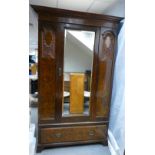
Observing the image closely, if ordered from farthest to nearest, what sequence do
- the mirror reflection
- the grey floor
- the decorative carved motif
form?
1. the grey floor
2. the mirror reflection
3. the decorative carved motif

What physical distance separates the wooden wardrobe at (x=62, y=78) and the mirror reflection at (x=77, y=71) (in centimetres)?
5

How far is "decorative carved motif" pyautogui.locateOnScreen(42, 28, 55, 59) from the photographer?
5.78ft

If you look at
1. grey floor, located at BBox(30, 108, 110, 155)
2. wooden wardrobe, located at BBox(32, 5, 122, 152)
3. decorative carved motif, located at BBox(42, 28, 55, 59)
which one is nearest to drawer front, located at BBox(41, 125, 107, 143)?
wooden wardrobe, located at BBox(32, 5, 122, 152)

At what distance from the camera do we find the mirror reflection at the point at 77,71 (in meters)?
1.87

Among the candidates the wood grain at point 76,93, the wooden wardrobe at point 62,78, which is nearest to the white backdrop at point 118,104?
the wooden wardrobe at point 62,78

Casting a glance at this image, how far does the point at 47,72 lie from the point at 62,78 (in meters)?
0.21

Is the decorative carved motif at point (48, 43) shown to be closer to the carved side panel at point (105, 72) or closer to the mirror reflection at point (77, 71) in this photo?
the mirror reflection at point (77, 71)

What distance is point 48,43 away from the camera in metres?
1.78

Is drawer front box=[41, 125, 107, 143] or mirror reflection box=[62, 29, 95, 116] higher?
mirror reflection box=[62, 29, 95, 116]

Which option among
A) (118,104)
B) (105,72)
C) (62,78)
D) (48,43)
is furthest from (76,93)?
(48,43)

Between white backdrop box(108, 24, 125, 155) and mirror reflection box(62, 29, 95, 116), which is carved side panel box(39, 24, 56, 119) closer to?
mirror reflection box(62, 29, 95, 116)

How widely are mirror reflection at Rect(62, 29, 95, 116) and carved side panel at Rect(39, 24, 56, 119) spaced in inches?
6.3
